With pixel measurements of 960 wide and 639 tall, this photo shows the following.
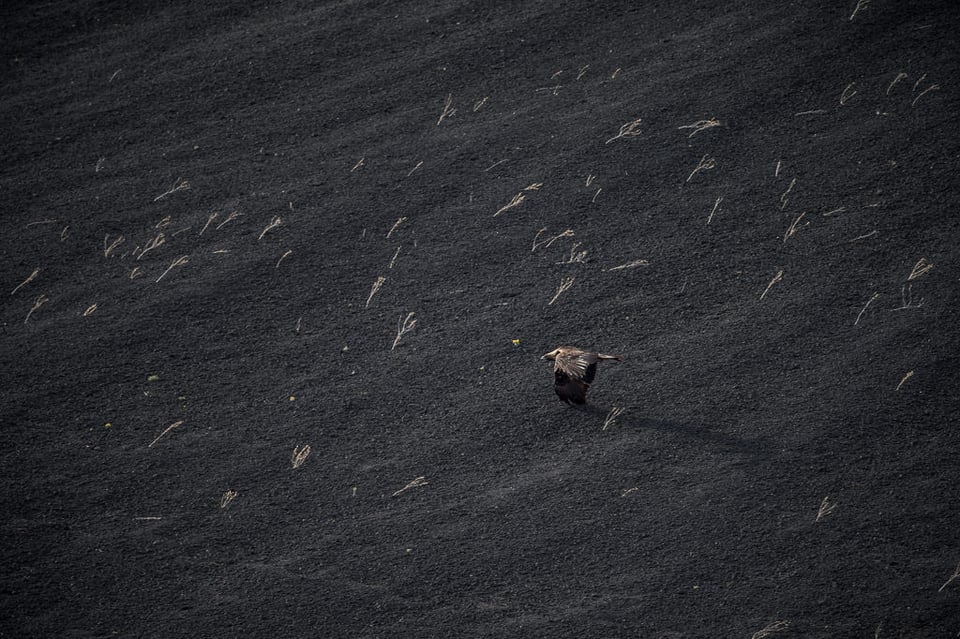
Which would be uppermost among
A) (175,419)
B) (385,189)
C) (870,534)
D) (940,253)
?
(385,189)

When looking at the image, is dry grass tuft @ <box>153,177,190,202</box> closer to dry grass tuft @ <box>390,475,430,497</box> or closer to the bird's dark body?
dry grass tuft @ <box>390,475,430,497</box>

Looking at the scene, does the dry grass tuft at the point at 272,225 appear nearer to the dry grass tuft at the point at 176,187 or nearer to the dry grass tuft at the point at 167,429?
the dry grass tuft at the point at 176,187

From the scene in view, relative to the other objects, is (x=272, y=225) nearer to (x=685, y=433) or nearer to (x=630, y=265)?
(x=630, y=265)

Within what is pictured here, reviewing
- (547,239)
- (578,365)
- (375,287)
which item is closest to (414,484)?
(578,365)

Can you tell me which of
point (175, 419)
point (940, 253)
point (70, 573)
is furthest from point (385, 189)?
point (940, 253)

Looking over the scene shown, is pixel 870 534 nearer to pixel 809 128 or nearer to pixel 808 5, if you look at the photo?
pixel 809 128

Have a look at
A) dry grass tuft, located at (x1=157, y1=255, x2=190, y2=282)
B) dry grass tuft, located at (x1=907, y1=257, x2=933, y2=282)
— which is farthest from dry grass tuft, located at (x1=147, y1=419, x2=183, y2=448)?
dry grass tuft, located at (x1=907, y1=257, x2=933, y2=282)
